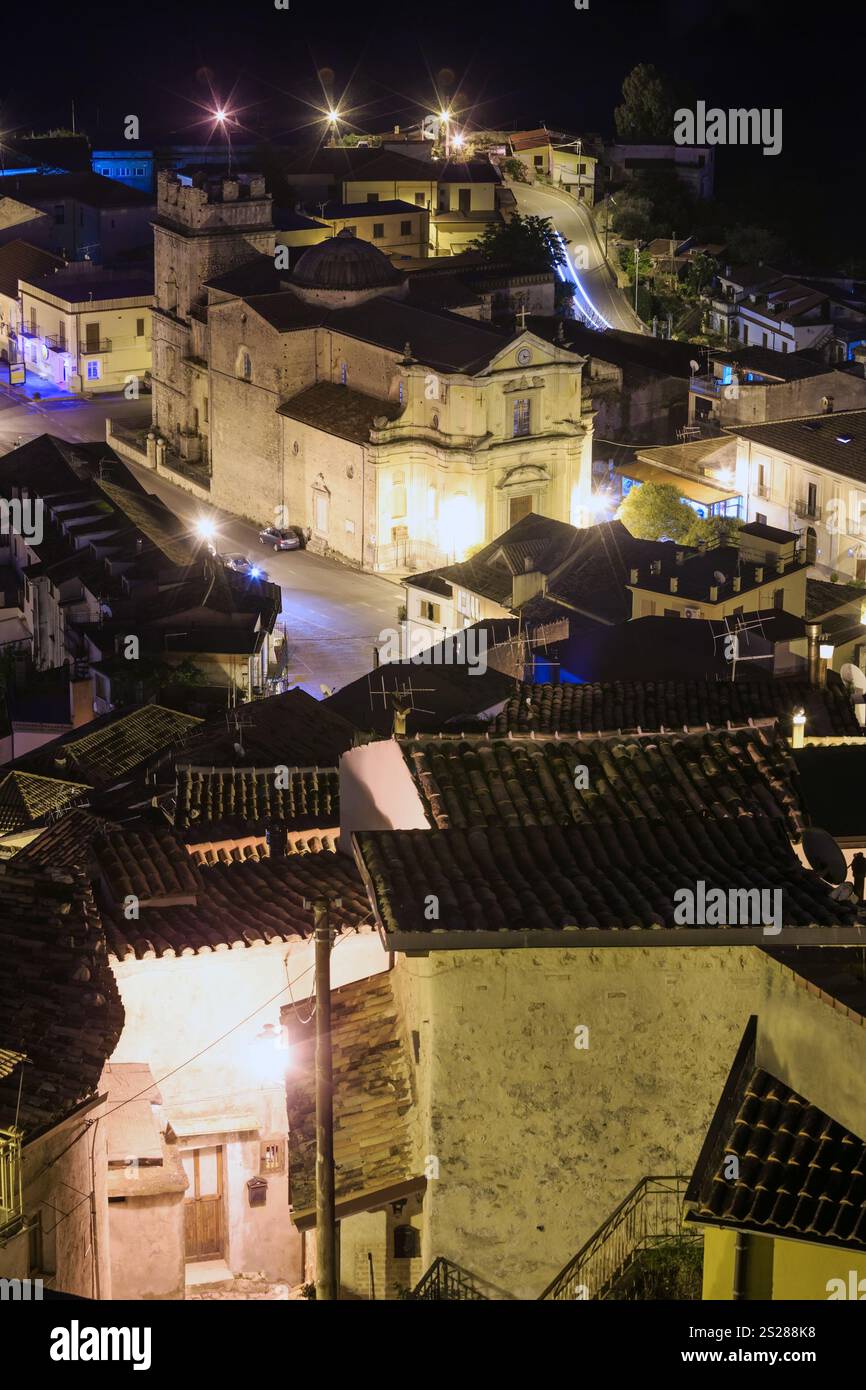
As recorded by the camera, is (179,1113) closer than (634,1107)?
No

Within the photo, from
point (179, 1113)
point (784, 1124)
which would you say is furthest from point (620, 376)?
point (784, 1124)

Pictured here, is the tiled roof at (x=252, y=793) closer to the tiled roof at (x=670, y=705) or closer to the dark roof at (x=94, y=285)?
the tiled roof at (x=670, y=705)

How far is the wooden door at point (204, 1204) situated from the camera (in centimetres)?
1700

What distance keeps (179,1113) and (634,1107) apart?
471 cm

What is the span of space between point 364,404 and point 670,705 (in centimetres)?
3392

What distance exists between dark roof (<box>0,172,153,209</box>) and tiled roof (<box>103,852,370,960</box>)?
224ft

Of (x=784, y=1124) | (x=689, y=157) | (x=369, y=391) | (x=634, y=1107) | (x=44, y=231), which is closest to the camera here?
(x=784, y=1124)

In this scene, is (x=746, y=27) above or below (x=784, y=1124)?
above

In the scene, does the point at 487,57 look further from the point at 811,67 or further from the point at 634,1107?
the point at 634,1107

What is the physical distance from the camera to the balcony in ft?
172

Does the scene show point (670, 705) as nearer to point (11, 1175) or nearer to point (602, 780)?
point (602, 780)

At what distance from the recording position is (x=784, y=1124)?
1209 centimetres
